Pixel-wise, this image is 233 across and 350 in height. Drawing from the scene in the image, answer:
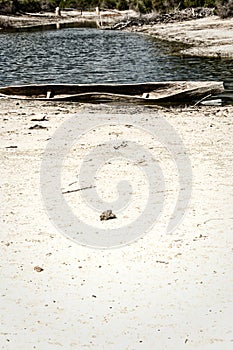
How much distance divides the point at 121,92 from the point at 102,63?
856 centimetres

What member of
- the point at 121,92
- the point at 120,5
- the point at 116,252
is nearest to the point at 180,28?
the point at 121,92

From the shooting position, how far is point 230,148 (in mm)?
8609

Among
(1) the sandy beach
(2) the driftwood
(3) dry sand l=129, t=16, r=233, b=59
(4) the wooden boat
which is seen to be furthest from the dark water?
(2) the driftwood

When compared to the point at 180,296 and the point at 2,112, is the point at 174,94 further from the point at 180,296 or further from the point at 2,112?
the point at 180,296

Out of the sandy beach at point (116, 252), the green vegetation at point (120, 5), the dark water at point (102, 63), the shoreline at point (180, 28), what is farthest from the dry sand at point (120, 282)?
the green vegetation at point (120, 5)

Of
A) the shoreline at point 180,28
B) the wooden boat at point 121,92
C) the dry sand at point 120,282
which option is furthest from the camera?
the shoreline at point 180,28

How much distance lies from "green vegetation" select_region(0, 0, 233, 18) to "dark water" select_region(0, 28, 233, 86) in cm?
832

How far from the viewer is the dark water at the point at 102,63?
1816cm

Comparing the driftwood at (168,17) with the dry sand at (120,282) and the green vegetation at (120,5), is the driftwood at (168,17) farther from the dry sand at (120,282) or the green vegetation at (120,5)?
the dry sand at (120,282)

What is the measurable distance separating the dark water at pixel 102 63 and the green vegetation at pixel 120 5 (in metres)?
8.32

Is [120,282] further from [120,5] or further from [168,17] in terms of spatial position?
[120,5]

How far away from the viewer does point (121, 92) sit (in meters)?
13.9

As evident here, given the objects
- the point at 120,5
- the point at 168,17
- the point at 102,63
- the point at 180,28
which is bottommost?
the point at 102,63

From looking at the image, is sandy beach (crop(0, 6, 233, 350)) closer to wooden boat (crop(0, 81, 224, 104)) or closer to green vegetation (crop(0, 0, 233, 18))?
wooden boat (crop(0, 81, 224, 104))
